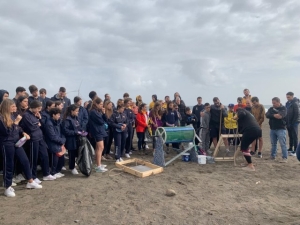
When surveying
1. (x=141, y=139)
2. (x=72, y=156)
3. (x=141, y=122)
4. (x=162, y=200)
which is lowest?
(x=162, y=200)

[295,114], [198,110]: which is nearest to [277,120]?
[295,114]

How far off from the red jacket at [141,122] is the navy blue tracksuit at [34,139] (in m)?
3.99

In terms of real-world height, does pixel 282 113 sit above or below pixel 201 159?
above

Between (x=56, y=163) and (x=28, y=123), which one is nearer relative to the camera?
(x=28, y=123)

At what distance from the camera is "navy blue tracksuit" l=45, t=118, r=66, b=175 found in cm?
608

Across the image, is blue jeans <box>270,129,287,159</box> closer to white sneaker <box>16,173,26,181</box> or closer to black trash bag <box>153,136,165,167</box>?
black trash bag <box>153,136,165,167</box>

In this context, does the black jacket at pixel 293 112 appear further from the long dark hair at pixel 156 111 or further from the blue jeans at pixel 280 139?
the long dark hair at pixel 156 111

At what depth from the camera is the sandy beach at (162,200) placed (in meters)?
4.30

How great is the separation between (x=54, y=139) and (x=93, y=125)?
120 centimetres

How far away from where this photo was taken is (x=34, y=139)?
18.6ft

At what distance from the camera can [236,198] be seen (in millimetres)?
5242

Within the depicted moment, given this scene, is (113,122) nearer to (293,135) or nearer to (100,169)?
(100,169)

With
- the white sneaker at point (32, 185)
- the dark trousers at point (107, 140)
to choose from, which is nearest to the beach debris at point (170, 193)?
the white sneaker at point (32, 185)

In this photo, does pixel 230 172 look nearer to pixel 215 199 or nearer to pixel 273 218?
pixel 215 199
